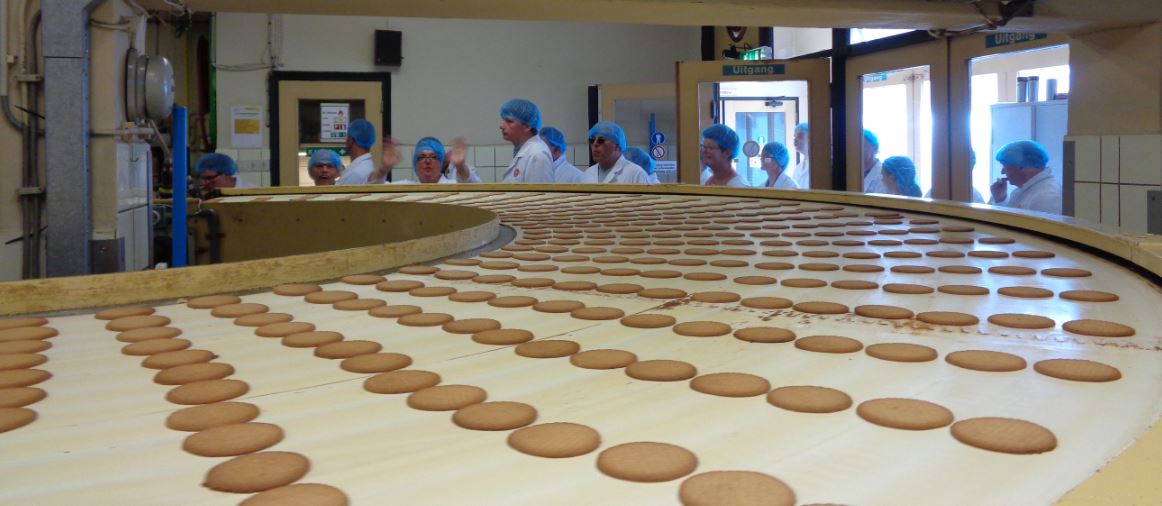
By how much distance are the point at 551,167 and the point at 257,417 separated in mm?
5020

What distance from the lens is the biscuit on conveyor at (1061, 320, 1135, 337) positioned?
932 millimetres

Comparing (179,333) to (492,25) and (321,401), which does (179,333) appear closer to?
(321,401)

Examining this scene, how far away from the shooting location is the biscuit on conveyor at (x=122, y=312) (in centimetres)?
115

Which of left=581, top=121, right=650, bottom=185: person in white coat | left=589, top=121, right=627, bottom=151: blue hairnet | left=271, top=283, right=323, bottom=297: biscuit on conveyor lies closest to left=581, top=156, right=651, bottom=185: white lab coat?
left=581, top=121, right=650, bottom=185: person in white coat

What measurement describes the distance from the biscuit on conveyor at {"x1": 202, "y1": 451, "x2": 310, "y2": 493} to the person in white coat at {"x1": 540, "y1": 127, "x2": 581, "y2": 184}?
5.45 metres

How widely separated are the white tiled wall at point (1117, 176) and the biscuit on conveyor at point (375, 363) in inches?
109

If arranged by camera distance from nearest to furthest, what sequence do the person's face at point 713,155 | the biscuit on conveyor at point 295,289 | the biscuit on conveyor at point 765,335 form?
1. the biscuit on conveyor at point 765,335
2. the biscuit on conveyor at point 295,289
3. the person's face at point 713,155

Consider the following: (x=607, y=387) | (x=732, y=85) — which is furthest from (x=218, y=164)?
(x=607, y=387)

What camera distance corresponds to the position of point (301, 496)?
1.80ft

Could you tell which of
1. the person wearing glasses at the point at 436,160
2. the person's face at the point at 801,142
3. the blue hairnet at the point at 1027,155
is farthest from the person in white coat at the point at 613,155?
the blue hairnet at the point at 1027,155

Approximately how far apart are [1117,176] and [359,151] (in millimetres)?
4634

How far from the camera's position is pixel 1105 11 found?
9.41 ft

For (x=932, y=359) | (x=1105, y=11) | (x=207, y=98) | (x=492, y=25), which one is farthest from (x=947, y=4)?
(x=207, y=98)

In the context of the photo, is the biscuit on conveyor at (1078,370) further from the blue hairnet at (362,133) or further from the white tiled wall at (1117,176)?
the blue hairnet at (362,133)
